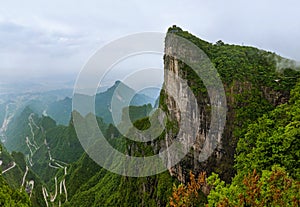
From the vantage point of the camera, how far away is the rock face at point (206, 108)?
1822 centimetres

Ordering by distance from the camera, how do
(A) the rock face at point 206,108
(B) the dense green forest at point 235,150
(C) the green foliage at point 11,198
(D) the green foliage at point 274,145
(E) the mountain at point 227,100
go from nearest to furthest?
(B) the dense green forest at point 235,150, (D) the green foliage at point 274,145, (C) the green foliage at point 11,198, (E) the mountain at point 227,100, (A) the rock face at point 206,108

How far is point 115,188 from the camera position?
133 ft

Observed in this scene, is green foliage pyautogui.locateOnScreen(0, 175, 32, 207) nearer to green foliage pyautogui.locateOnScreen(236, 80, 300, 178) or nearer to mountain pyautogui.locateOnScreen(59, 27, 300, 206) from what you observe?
mountain pyautogui.locateOnScreen(59, 27, 300, 206)

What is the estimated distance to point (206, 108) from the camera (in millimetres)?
20016

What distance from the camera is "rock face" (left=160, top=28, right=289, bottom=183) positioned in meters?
18.2

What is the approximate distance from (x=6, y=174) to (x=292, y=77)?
1915 inches

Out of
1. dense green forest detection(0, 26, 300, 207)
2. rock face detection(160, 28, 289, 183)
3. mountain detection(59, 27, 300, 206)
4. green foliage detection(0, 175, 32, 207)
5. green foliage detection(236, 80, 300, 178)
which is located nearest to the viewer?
dense green forest detection(0, 26, 300, 207)

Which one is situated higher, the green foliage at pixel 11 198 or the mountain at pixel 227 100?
the mountain at pixel 227 100

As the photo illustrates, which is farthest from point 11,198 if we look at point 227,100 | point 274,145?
point 227,100

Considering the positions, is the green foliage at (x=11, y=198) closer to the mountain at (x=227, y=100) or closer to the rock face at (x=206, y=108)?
the mountain at (x=227, y=100)

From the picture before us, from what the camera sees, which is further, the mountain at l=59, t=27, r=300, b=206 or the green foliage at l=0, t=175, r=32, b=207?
the mountain at l=59, t=27, r=300, b=206

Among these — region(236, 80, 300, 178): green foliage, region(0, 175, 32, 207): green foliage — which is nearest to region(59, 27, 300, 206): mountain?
region(236, 80, 300, 178): green foliage

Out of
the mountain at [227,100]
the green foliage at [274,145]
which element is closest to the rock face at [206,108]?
the mountain at [227,100]

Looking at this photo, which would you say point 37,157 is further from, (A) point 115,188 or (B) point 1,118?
(B) point 1,118
